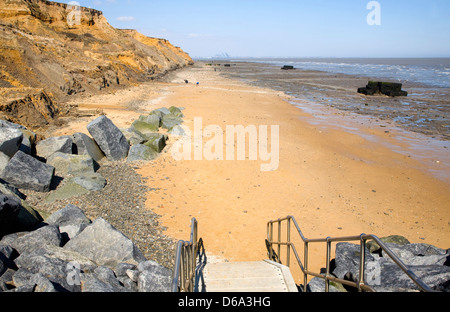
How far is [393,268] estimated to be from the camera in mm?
4480

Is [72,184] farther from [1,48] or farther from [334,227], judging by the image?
[1,48]

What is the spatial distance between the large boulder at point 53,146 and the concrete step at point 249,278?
716 cm

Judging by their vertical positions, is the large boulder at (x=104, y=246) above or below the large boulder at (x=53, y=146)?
below

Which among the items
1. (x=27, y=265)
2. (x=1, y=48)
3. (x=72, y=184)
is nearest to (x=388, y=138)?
(x=72, y=184)

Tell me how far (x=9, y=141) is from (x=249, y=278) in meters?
7.38

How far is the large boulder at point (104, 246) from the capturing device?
530 centimetres

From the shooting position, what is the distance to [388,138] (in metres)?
16.5

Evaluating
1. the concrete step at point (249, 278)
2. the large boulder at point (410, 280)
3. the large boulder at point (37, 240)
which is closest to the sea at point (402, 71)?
the large boulder at point (410, 280)

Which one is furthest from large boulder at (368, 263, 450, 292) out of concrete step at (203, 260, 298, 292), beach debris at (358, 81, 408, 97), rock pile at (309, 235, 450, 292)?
beach debris at (358, 81, 408, 97)

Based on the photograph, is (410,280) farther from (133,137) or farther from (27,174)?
(133,137)

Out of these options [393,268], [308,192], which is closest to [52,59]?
[308,192]

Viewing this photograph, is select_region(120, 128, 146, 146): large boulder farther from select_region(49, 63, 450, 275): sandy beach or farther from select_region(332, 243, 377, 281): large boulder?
select_region(332, 243, 377, 281): large boulder

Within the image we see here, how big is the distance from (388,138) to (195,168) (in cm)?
1140

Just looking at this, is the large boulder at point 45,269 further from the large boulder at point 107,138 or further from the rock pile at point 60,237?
the large boulder at point 107,138
